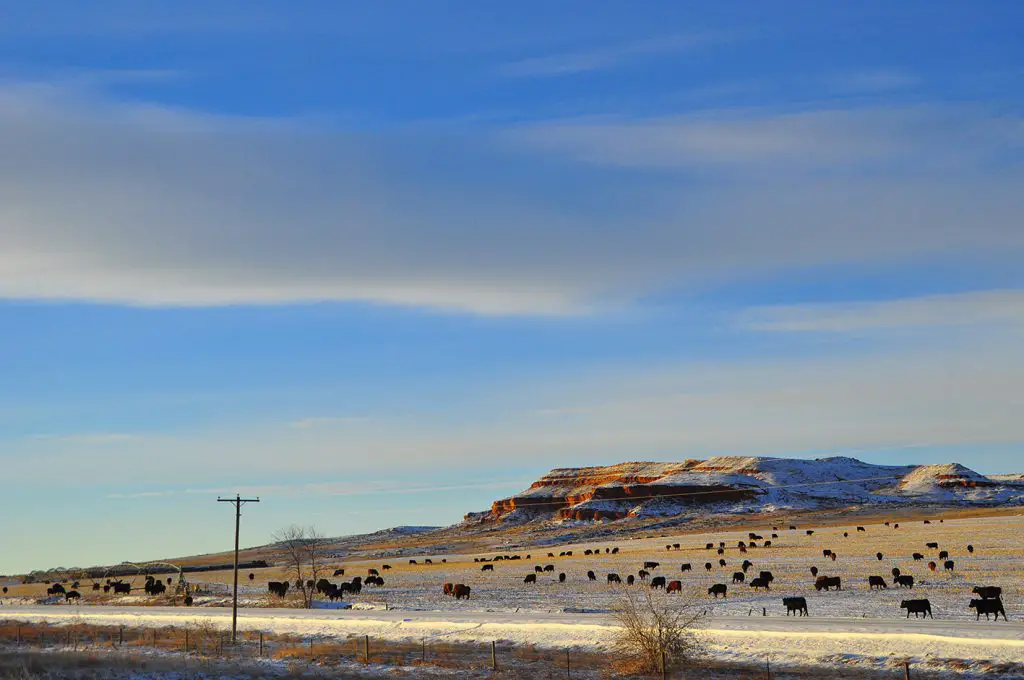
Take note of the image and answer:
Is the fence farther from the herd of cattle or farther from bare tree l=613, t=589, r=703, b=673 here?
the herd of cattle

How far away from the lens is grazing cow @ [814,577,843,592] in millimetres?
58281

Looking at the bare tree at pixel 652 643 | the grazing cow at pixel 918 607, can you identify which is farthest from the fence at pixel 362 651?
the grazing cow at pixel 918 607

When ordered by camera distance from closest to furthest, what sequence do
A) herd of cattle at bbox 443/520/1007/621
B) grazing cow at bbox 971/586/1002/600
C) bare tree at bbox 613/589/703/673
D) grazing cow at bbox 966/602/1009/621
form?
1. bare tree at bbox 613/589/703/673
2. grazing cow at bbox 966/602/1009/621
3. herd of cattle at bbox 443/520/1007/621
4. grazing cow at bbox 971/586/1002/600

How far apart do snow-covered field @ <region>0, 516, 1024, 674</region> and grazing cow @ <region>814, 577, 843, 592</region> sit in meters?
0.89

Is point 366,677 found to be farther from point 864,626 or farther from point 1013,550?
point 1013,550

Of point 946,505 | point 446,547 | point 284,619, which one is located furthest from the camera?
point 946,505

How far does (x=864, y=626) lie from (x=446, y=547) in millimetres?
143101

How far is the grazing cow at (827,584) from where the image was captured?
58281mm

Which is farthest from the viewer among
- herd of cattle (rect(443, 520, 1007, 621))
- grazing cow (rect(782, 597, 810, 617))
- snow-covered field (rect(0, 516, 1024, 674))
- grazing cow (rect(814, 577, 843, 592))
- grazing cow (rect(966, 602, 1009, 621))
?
grazing cow (rect(814, 577, 843, 592))


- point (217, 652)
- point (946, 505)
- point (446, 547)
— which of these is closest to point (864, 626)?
point (217, 652)

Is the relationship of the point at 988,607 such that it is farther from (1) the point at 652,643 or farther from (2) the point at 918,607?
(1) the point at 652,643

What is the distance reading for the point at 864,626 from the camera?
41.5 meters

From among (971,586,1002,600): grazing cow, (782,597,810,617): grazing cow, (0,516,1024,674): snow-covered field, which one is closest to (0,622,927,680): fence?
(0,516,1024,674): snow-covered field

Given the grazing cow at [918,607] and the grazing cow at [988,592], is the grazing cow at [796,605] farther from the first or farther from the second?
the grazing cow at [988,592]
